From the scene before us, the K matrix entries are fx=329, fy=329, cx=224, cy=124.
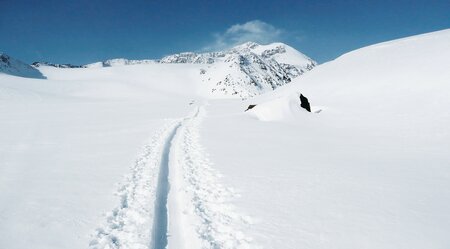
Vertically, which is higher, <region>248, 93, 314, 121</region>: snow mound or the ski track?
<region>248, 93, 314, 121</region>: snow mound

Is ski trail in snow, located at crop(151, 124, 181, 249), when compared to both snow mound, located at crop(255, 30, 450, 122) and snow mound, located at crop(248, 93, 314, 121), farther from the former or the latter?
snow mound, located at crop(255, 30, 450, 122)

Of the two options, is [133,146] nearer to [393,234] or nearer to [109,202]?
[109,202]

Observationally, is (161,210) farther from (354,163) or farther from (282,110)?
(282,110)

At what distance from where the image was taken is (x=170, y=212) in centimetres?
793

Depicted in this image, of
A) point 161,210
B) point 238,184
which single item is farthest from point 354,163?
point 161,210

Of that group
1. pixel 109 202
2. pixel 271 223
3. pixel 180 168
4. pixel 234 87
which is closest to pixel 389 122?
pixel 180 168

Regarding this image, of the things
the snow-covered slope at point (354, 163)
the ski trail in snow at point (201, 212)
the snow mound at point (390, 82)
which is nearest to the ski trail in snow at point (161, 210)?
the ski trail in snow at point (201, 212)

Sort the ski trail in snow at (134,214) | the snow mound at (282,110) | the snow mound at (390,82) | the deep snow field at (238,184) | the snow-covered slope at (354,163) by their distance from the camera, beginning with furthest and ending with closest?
the snow mound at (282,110) < the snow mound at (390,82) < the snow-covered slope at (354,163) < the deep snow field at (238,184) < the ski trail in snow at (134,214)

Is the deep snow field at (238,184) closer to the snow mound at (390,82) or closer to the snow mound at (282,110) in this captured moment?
the snow mound at (390,82)

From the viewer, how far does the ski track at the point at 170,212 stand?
6547 millimetres

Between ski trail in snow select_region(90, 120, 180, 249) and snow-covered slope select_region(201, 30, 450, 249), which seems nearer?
ski trail in snow select_region(90, 120, 180, 249)

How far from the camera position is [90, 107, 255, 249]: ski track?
655 cm

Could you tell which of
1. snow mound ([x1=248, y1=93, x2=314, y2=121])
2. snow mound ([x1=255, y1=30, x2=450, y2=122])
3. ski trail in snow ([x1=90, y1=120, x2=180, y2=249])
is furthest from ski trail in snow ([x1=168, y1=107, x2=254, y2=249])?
snow mound ([x1=255, y1=30, x2=450, y2=122])

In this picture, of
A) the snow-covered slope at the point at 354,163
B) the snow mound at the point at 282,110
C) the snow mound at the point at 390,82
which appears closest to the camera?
the snow-covered slope at the point at 354,163
